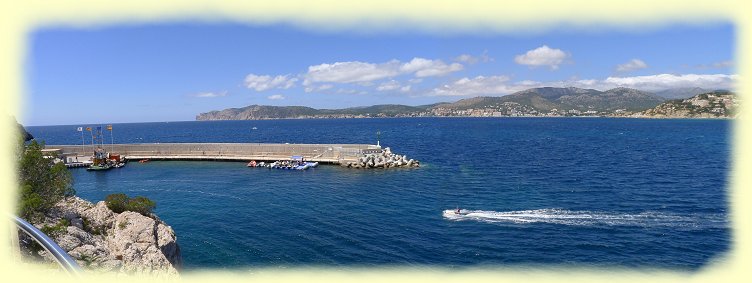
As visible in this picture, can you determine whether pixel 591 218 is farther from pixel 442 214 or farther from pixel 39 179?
pixel 39 179

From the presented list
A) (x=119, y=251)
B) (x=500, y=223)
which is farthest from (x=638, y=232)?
(x=119, y=251)

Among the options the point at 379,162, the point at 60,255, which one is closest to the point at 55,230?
the point at 60,255

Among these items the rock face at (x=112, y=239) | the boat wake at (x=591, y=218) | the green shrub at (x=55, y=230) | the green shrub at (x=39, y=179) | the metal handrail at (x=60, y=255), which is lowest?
the boat wake at (x=591, y=218)

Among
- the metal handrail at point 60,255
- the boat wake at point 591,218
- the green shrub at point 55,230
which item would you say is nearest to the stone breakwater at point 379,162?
the boat wake at point 591,218

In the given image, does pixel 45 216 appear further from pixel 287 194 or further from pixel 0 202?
pixel 287 194

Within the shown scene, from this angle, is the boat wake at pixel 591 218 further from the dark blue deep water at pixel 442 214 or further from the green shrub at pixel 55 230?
the green shrub at pixel 55 230

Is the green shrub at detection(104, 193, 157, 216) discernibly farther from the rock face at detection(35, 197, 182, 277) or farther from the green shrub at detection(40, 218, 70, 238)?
the green shrub at detection(40, 218, 70, 238)
